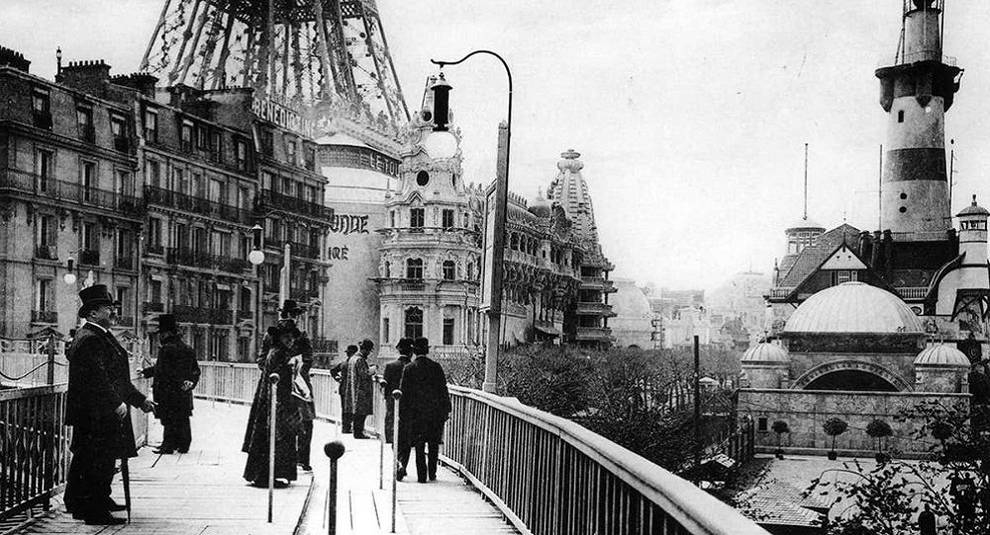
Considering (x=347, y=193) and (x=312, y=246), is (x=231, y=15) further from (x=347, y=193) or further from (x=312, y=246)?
(x=312, y=246)

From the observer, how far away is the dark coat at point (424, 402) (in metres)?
13.4

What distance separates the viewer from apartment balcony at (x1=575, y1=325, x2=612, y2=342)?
9650 cm

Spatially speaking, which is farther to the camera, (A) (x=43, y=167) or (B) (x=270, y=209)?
(B) (x=270, y=209)

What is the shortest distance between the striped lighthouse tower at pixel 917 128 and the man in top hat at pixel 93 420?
71752 mm

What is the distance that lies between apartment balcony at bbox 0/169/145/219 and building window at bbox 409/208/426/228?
86.8 feet

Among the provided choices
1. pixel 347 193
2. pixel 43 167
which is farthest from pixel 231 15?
pixel 43 167

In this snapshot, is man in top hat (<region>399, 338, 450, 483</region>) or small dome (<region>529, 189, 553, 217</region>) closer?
man in top hat (<region>399, 338, 450, 483</region>)

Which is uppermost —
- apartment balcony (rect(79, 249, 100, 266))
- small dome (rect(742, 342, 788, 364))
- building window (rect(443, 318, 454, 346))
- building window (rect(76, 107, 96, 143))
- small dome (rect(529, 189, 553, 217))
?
small dome (rect(529, 189, 553, 217))

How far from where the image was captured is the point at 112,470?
398 inches

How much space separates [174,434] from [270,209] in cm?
4145

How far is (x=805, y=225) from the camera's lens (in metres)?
134

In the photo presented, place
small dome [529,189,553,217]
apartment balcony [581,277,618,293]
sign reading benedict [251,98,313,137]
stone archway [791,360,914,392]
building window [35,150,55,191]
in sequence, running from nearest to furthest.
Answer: building window [35,150,55,191] < sign reading benedict [251,98,313,137] < stone archway [791,360,914,392] < small dome [529,189,553,217] < apartment balcony [581,277,618,293]

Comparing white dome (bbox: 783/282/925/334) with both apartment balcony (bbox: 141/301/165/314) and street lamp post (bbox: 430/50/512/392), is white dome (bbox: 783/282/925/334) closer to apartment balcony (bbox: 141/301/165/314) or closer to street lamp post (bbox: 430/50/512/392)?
apartment balcony (bbox: 141/301/165/314)

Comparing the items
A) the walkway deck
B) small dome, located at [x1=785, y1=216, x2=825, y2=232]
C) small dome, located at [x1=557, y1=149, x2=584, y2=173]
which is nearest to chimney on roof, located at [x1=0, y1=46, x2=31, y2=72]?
the walkway deck
